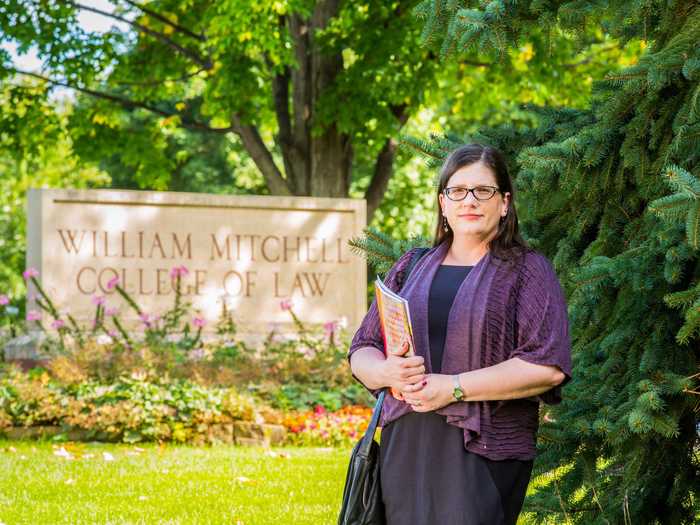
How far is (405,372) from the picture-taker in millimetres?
2492

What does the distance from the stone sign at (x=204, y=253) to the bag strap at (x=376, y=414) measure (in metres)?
8.19

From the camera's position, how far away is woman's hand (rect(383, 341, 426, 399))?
2.48 meters

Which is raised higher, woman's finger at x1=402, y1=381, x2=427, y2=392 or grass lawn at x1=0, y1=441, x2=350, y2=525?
woman's finger at x1=402, y1=381, x2=427, y2=392

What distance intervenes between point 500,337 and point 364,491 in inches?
21.1

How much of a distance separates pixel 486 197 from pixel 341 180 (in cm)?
1118

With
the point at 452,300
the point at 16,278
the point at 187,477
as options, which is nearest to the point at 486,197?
the point at 452,300

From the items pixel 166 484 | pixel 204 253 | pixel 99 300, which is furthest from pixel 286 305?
pixel 166 484

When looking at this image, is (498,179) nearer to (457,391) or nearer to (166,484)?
(457,391)

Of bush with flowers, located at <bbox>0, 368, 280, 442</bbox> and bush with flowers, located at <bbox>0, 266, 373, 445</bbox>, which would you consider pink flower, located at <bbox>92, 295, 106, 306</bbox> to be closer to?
bush with flowers, located at <bbox>0, 266, 373, 445</bbox>

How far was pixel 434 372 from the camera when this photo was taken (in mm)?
2586

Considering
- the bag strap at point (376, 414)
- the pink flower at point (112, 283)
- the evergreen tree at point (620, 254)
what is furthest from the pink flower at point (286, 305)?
the bag strap at point (376, 414)

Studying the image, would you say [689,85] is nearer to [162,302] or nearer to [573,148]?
[573,148]

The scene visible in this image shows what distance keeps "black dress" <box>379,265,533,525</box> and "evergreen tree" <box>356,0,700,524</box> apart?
1.77ft

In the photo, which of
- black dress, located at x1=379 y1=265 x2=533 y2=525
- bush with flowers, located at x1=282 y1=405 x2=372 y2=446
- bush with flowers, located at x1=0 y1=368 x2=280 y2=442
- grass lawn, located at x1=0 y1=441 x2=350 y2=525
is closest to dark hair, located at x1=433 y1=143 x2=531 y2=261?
black dress, located at x1=379 y1=265 x2=533 y2=525
